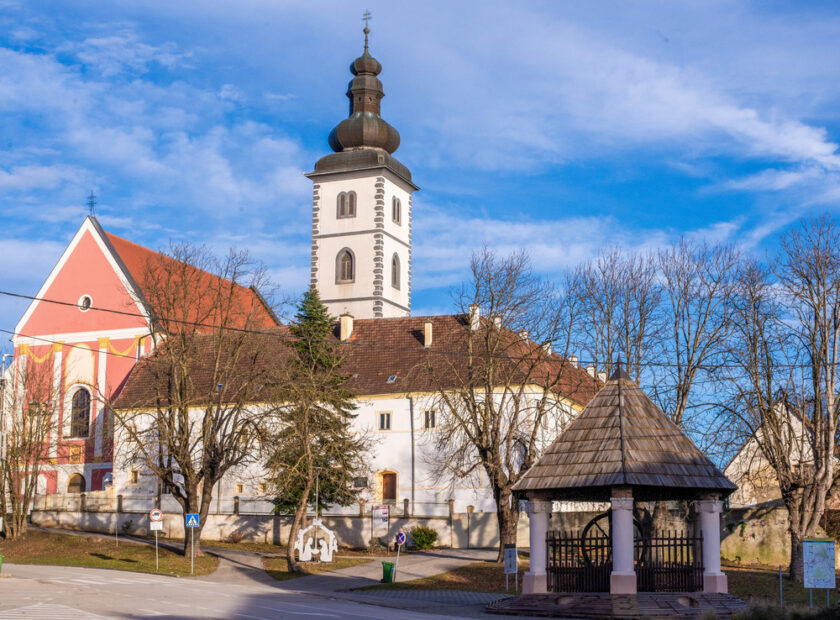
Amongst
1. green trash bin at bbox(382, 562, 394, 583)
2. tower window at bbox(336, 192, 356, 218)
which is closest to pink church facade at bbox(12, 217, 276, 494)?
tower window at bbox(336, 192, 356, 218)

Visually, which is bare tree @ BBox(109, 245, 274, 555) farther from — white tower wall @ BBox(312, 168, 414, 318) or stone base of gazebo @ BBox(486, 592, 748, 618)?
white tower wall @ BBox(312, 168, 414, 318)

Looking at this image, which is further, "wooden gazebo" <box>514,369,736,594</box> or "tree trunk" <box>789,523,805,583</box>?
"tree trunk" <box>789,523,805,583</box>

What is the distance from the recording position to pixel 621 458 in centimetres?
2528

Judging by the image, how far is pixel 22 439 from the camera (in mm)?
52125

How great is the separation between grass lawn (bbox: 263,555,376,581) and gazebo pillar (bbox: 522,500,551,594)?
49.1 ft

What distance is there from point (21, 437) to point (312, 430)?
58.3 feet

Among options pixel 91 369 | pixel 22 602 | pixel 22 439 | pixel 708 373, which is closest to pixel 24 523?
pixel 22 439

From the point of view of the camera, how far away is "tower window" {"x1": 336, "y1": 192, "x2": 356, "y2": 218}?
80438 millimetres

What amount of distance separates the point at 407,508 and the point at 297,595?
1978 centimetres

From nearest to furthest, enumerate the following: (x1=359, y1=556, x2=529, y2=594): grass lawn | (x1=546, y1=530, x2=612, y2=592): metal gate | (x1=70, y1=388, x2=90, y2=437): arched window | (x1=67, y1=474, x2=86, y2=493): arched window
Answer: (x1=546, y1=530, x2=612, y2=592): metal gate < (x1=359, y1=556, x2=529, y2=594): grass lawn < (x1=67, y1=474, x2=86, y2=493): arched window < (x1=70, y1=388, x2=90, y2=437): arched window

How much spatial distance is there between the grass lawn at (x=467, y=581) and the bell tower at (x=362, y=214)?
3913 centimetres

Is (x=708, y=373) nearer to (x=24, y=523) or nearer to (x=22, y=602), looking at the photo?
(x=22, y=602)

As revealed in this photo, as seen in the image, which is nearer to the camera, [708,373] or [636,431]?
[636,431]

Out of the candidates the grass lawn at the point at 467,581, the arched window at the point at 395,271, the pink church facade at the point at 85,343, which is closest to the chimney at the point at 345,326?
the pink church facade at the point at 85,343
